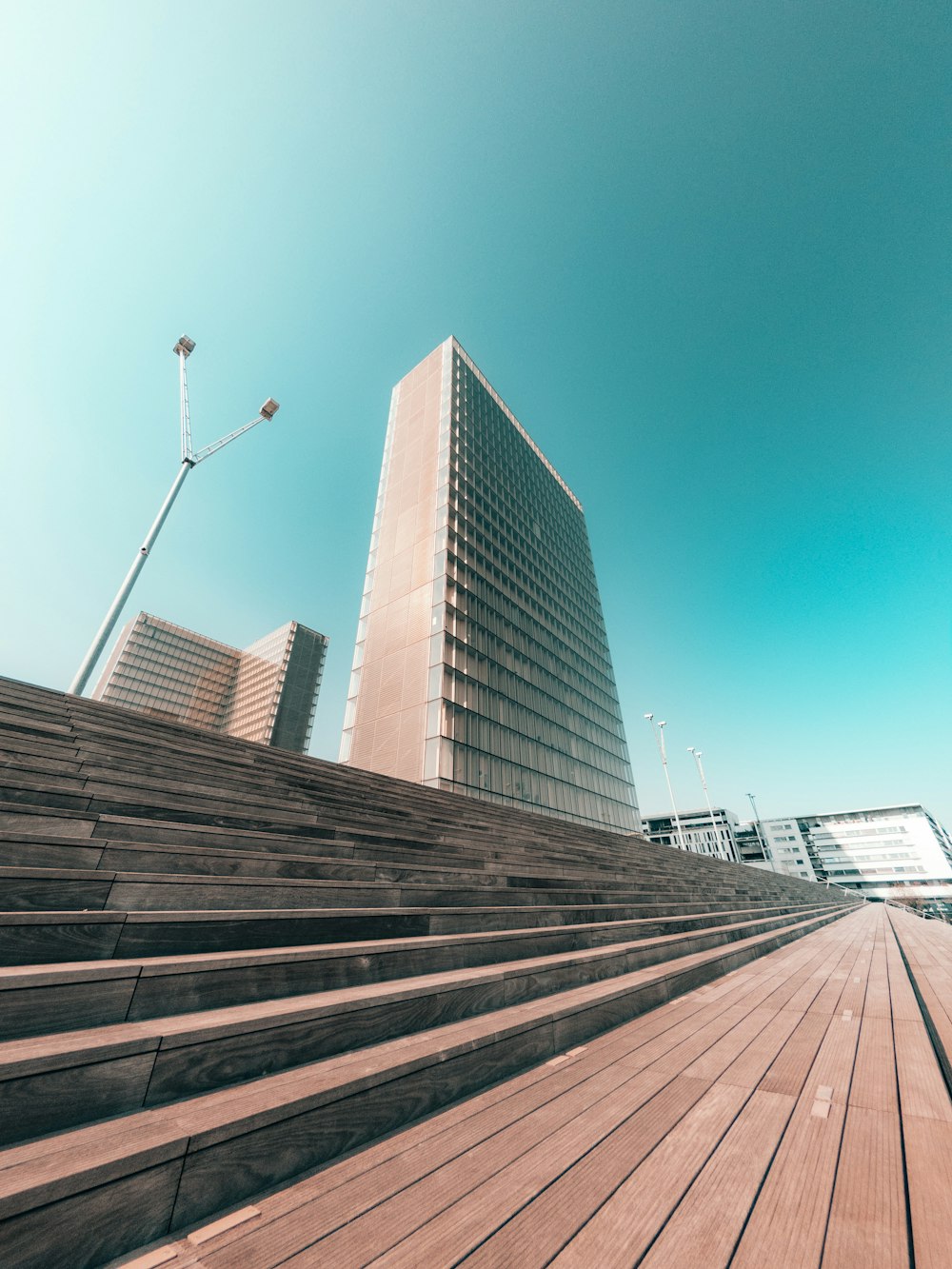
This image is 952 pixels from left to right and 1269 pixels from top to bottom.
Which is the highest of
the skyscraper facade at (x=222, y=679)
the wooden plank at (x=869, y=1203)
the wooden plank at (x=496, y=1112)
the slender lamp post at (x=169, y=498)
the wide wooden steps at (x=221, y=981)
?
the skyscraper facade at (x=222, y=679)

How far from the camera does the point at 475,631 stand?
76.6ft

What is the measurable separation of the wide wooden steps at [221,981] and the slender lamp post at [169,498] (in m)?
3.82

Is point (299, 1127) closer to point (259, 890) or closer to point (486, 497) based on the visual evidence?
point (259, 890)

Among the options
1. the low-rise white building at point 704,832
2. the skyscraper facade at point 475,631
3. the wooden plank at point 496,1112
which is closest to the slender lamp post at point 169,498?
the wooden plank at point 496,1112

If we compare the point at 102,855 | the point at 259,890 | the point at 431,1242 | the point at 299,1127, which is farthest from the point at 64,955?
the point at 431,1242

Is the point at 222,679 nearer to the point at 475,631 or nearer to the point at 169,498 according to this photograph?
the point at 475,631

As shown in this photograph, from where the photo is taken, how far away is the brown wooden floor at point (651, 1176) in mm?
1309

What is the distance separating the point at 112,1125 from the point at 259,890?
1.42 metres

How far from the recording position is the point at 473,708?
2136cm

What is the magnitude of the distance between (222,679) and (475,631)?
78806mm

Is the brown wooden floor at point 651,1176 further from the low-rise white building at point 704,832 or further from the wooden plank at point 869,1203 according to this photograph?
the low-rise white building at point 704,832

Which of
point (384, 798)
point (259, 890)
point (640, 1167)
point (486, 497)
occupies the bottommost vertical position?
point (640, 1167)

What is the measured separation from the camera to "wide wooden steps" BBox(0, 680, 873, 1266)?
1.33 m

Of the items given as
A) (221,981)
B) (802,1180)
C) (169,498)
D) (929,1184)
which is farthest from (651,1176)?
(169,498)
